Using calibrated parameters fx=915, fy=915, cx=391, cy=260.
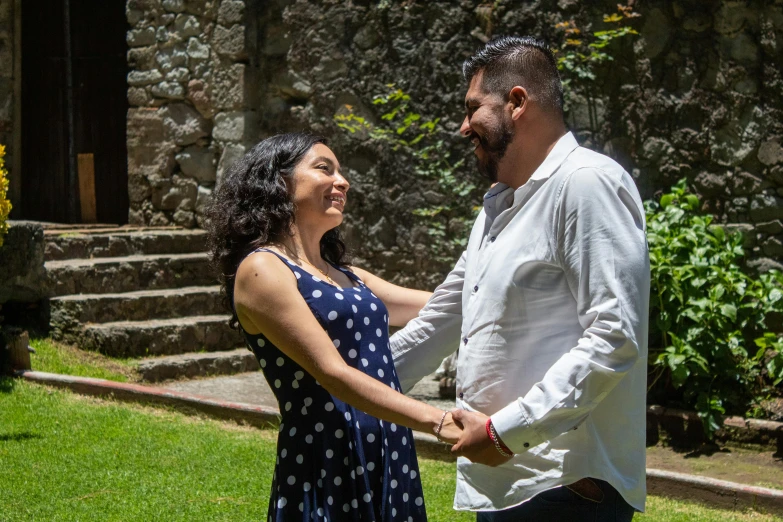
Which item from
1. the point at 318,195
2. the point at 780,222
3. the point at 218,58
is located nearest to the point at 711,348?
the point at 780,222

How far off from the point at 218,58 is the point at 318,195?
245 inches

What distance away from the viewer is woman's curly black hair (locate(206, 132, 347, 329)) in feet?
8.07

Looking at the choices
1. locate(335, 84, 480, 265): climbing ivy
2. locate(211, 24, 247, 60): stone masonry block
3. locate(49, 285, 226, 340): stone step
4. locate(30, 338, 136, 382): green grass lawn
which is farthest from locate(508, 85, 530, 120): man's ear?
locate(211, 24, 247, 60): stone masonry block

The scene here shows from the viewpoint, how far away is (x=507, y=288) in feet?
6.74

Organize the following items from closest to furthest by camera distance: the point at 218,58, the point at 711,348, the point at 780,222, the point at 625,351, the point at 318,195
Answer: the point at 625,351 → the point at 318,195 → the point at 711,348 → the point at 780,222 → the point at 218,58

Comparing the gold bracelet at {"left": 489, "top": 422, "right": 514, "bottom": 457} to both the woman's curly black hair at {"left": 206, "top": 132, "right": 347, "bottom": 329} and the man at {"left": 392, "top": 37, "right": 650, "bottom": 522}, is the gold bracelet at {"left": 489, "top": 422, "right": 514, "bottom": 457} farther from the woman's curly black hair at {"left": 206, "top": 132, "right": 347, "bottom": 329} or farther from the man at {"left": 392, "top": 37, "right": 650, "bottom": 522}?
the woman's curly black hair at {"left": 206, "top": 132, "right": 347, "bottom": 329}

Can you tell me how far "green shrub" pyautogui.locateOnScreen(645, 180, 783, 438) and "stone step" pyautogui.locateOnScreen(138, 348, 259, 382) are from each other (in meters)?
3.10

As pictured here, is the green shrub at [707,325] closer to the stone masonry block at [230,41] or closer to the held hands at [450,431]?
the held hands at [450,431]

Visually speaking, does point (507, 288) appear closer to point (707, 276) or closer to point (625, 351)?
point (625, 351)

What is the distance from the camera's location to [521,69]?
7.18 ft

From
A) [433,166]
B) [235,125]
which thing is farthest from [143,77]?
[433,166]

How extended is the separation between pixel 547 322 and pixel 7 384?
4.80 metres

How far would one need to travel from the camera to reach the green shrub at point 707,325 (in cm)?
499

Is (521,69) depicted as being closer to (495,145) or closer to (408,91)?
(495,145)
